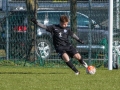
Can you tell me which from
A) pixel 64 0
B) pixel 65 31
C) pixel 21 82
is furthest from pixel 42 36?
pixel 21 82

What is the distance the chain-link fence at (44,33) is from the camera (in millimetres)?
19422

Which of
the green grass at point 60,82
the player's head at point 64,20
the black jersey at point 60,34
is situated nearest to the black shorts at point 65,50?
the black jersey at point 60,34

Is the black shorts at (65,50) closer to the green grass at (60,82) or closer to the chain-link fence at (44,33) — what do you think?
the green grass at (60,82)

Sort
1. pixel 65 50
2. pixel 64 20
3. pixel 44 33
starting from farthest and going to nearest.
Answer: pixel 44 33
pixel 65 50
pixel 64 20

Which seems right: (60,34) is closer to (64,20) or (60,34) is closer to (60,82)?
(64,20)

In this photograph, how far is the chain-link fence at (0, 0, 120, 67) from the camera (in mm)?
19422

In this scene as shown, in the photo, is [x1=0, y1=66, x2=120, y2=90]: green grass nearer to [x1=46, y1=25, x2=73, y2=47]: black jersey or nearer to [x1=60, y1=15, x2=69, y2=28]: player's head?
[x1=46, y1=25, x2=73, y2=47]: black jersey

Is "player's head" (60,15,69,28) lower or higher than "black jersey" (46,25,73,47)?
higher

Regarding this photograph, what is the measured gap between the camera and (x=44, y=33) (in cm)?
1980

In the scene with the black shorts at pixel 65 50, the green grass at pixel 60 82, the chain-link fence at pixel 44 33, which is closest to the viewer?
the green grass at pixel 60 82

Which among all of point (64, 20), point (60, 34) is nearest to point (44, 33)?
point (60, 34)

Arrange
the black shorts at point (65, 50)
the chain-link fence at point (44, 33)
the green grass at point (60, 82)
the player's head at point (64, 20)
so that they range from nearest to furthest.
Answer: the green grass at point (60, 82), the player's head at point (64, 20), the black shorts at point (65, 50), the chain-link fence at point (44, 33)

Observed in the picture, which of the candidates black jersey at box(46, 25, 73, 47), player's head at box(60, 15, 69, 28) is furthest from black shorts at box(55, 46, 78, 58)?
player's head at box(60, 15, 69, 28)

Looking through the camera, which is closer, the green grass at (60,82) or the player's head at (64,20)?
the green grass at (60,82)
